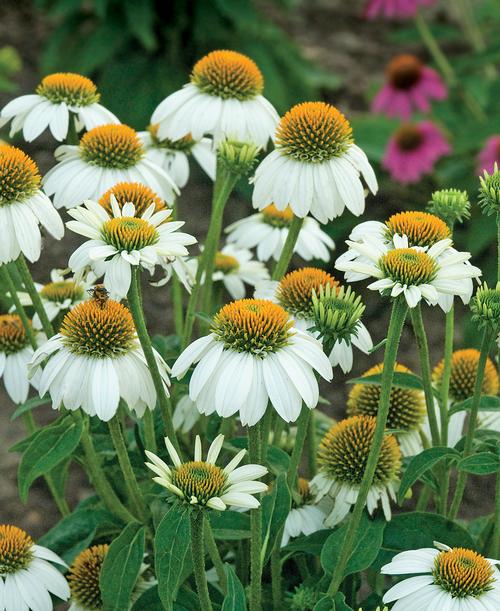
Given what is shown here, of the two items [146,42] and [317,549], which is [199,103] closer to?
[317,549]

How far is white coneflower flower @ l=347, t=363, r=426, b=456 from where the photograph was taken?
1276 mm

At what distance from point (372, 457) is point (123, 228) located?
33 cm

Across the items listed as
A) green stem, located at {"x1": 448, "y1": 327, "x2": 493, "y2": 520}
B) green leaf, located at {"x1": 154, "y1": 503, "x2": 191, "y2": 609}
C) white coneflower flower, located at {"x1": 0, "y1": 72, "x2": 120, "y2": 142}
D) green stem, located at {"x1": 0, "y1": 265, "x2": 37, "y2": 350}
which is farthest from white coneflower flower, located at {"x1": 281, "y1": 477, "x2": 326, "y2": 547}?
white coneflower flower, located at {"x1": 0, "y1": 72, "x2": 120, "y2": 142}

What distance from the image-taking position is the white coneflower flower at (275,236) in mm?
1406

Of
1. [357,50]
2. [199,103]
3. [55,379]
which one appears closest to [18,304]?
[55,379]

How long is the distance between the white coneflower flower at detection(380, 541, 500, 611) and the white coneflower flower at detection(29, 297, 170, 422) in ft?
1.02

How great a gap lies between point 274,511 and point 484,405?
28 cm

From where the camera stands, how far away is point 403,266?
0.90m

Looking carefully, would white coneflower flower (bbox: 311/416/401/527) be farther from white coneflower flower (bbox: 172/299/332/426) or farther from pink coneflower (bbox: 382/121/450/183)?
pink coneflower (bbox: 382/121/450/183)

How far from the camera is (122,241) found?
3.14 ft

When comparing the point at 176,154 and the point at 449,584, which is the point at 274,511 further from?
the point at 176,154

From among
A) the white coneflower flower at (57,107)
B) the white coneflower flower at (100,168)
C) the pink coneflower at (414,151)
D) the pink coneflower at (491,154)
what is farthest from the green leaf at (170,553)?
the pink coneflower at (414,151)

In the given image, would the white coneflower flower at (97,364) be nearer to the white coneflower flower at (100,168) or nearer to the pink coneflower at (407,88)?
the white coneflower flower at (100,168)

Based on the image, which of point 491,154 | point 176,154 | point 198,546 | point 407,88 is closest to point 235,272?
point 176,154
